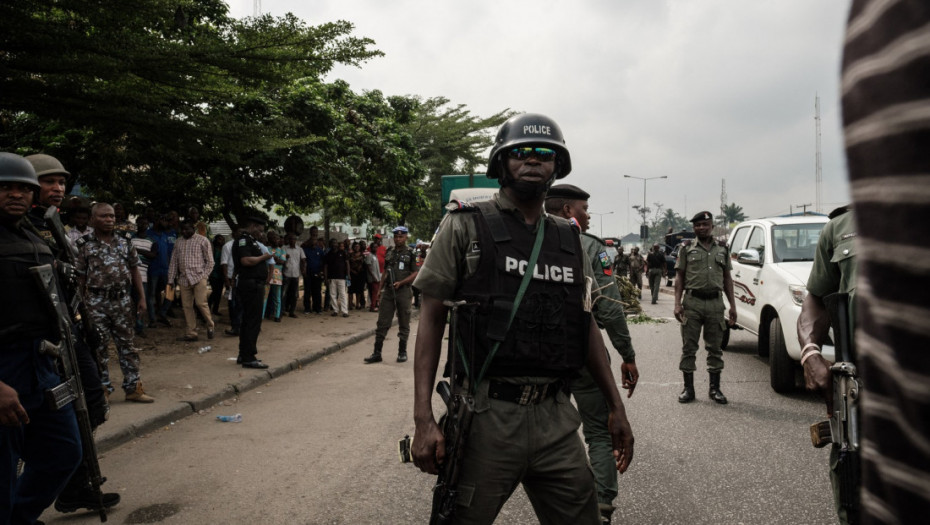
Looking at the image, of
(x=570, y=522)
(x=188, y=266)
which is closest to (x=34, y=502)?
(x=570, y=522)

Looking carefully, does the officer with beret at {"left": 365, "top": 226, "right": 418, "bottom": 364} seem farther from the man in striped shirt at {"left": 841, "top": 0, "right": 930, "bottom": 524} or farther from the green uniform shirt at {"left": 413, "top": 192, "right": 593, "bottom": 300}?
the man in striped shirt at {"left": 841, "top": 0, "right": 930, "bottom": 524}

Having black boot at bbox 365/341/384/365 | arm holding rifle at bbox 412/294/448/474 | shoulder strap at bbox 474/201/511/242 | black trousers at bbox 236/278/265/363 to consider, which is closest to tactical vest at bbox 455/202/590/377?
shoulder strap at bbox 474/201/511/242

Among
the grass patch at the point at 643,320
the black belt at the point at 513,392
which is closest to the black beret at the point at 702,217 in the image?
the black belt at the point at 513,392

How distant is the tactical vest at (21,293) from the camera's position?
9.69 ft

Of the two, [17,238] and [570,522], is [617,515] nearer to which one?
[570,522]

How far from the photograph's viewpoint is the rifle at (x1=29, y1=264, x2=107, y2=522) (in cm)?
303

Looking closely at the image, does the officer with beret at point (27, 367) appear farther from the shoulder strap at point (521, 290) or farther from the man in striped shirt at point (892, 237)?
the man in striped shirt at point (892, 237)

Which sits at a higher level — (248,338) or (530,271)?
(530,271)

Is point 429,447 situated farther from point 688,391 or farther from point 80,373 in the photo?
point 688,391

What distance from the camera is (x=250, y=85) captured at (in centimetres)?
769

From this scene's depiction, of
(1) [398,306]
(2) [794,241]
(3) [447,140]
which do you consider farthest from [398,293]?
(3) [447,140]

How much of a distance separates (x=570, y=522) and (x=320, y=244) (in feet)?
48.2

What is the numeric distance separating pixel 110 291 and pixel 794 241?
7.83m

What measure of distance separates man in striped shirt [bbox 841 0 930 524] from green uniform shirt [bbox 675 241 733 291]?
6.56 meters
